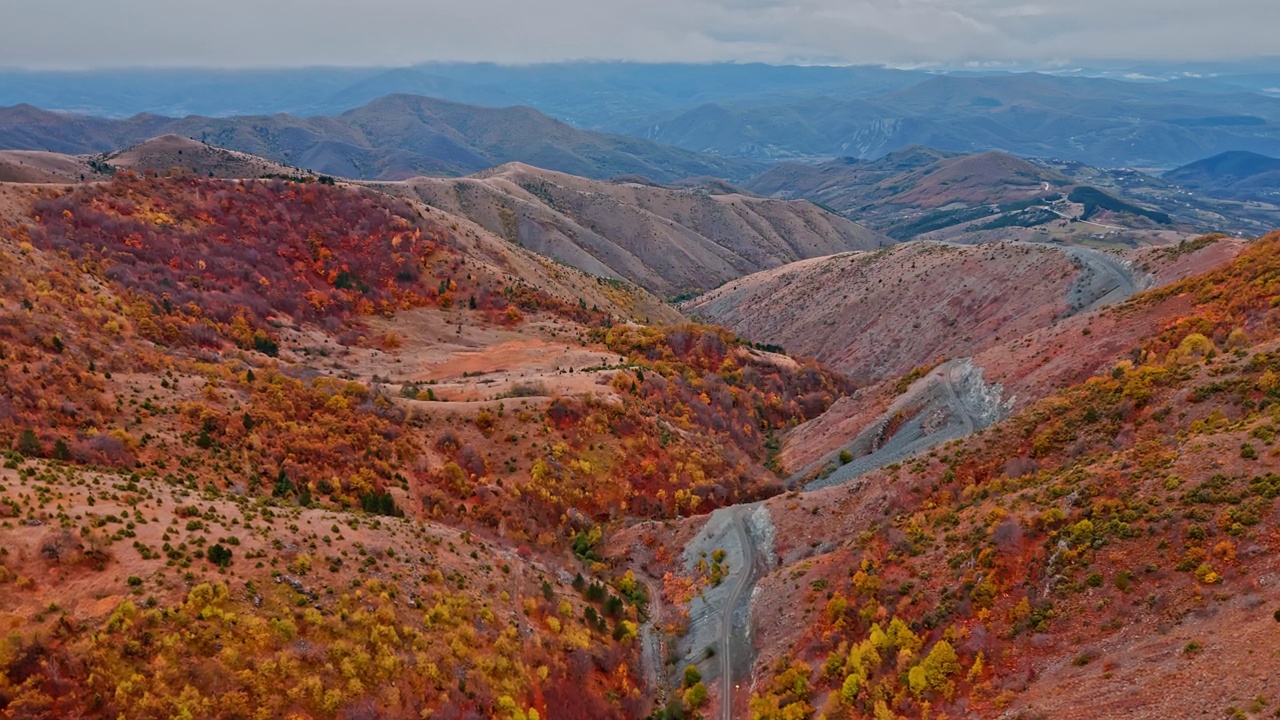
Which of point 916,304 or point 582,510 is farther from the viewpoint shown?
point 916,304

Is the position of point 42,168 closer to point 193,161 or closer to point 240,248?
point 193,161

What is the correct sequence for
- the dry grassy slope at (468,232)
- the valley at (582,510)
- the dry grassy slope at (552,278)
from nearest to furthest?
the valley at (582,510) → the dry grassy slope at (468,232) → the dry grassy slope at (552,278)

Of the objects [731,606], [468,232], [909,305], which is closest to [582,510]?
[731,606]

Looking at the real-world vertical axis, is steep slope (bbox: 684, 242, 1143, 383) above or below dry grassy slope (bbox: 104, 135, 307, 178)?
below

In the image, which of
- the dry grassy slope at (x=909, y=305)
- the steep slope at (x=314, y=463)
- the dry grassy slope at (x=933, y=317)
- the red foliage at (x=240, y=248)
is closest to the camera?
the steep slope at (x=314, y=463)

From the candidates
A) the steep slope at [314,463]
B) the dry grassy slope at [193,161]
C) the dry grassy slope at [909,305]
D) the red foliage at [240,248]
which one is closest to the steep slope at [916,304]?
the dry grassy slope at [909,305]

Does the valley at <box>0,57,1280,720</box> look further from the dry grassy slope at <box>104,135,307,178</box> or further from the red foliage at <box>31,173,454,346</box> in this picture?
the dry grassy slope at <box>104,135,307,178</box>

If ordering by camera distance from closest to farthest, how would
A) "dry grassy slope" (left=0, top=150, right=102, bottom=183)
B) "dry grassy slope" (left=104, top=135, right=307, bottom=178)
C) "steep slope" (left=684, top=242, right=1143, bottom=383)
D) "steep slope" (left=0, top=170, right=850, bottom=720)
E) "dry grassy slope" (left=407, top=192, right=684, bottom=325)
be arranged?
"steep slope" (left=0, top=170, right=850, bottom=720)
"steep slope" (left=684, top=242, right=1143, bottom=383)
"dry grassy slope" (left=407, top=192, right=684, bottom=325)
"dry grassy slope" (left=0, top=150, right=102, bottom=183)
"dry grassy slope" (left=104, top=135, right=307, bottom=178)

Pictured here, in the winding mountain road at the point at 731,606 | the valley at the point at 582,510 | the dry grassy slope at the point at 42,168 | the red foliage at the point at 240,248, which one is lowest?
the winding mountain road at the point at 731,606

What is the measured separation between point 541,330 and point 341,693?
2308 inches

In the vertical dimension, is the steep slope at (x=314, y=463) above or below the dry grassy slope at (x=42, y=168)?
below

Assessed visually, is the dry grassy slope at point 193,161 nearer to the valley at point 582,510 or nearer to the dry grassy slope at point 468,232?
the dry grassy slope at point 468,232

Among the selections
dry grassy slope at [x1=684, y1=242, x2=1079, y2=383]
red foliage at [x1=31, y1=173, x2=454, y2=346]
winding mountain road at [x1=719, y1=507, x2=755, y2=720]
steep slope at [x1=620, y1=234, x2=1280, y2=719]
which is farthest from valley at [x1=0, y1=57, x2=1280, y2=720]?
dry grassy slope at [x1=684, y1=242, x2=1079, y2=383]

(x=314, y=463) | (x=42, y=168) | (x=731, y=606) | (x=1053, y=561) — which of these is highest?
(x=42, y=168)
